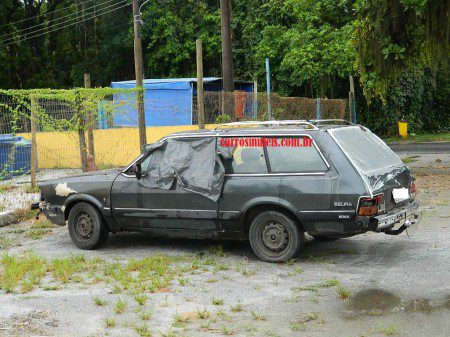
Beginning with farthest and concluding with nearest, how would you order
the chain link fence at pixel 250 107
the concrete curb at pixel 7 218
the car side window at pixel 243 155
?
the chain link fence at pixel 250 107 < the concrete curb at pixel 7 218 < the car side window at pixel 243 155

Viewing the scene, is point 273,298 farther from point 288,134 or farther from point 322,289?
point 288,134

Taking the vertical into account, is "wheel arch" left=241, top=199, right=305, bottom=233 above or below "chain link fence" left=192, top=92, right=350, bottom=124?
below

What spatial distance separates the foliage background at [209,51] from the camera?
3127 cm

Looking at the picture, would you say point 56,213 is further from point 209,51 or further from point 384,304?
point 209,51

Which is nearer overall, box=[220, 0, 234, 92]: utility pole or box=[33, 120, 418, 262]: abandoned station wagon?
box=[33, 120, 418, 262]: abandoned station wagon

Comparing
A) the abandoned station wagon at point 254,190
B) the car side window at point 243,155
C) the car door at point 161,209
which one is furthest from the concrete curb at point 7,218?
the car side window at point 243,155

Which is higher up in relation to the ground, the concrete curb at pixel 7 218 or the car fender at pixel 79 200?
the car fender at pixel 79 200

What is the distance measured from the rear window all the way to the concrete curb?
617 cm

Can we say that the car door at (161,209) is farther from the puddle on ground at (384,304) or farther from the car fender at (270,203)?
the puddle on ground at (384,304)

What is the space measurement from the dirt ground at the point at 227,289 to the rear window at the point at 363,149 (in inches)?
43.4

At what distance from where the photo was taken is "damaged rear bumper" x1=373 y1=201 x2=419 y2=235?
782 cm

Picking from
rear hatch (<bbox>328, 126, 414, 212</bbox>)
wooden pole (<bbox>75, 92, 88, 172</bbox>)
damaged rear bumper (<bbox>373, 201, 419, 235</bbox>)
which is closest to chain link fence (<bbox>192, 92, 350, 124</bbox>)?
wooden pole (<bbox>75, 92, 88, 172</bbox>)

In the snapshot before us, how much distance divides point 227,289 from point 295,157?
2.00 meters

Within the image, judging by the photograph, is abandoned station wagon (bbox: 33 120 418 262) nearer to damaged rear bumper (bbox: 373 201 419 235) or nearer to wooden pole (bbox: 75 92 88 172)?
damaged rear bumper (bbox: 373 201 419 235)
